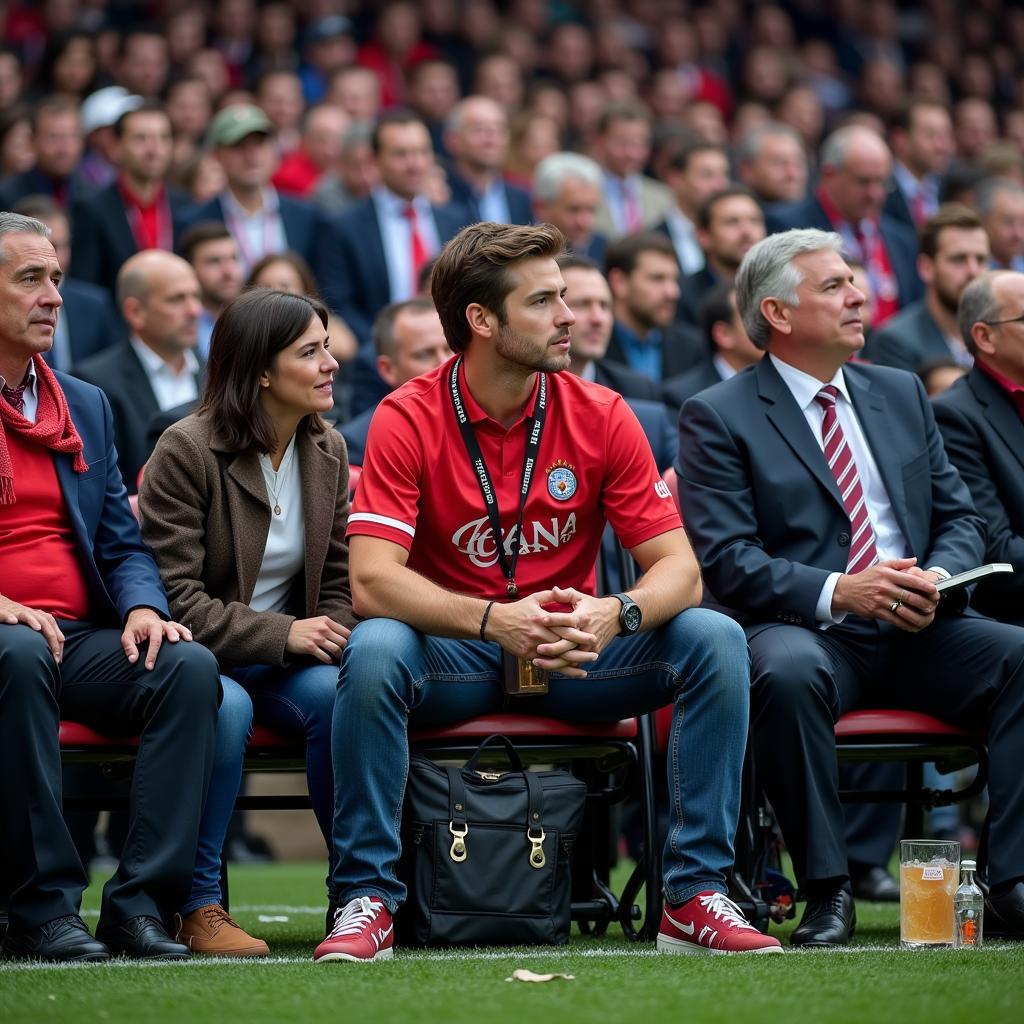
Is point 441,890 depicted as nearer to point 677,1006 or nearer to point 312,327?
point 677,1006

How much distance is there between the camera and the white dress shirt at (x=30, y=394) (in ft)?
15.8

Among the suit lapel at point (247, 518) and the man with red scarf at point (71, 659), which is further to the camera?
the suit lapel at point (247, 518)

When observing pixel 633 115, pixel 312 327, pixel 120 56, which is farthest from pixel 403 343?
pixel 120 56

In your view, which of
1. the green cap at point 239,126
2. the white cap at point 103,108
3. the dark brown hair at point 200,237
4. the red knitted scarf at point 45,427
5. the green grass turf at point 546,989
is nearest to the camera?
the green grass turf at point 546,989

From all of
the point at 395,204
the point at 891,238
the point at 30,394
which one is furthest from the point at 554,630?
the point at 891,238

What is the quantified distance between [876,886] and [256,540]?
2.56 m

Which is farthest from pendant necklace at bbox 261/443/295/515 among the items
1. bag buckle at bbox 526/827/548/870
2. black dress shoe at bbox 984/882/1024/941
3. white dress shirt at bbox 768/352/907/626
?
black dress shoe at bbox 984/882/1024/941

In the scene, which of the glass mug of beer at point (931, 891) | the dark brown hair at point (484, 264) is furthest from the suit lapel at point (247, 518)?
the glass mug of beer at point (931, 891)

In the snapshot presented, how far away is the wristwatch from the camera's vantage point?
178 inches

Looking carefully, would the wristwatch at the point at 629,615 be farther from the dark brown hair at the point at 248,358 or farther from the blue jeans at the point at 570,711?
the dark brown hair at the point at 248,358

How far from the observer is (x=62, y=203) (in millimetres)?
9477

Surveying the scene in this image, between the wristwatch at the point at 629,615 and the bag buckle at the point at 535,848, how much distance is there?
1.81 ft

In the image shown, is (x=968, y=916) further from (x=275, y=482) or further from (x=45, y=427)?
(x=45, y=427)

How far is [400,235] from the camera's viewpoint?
917 cm
